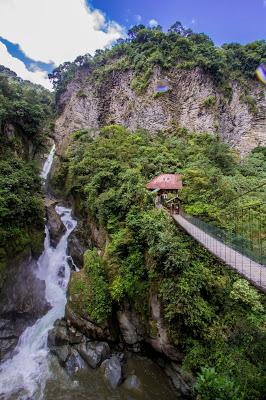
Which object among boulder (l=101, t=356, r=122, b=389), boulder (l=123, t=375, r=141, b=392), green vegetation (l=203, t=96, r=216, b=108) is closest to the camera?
boulder (l=123, t=375, r=141, b=392)

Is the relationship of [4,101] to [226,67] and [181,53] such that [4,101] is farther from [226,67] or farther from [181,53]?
[226,67]

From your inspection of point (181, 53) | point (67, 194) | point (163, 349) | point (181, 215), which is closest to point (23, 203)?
point (67, 194)

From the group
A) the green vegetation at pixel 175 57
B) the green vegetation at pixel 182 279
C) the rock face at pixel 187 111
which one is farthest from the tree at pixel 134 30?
the green vegetation at pixel 182 279

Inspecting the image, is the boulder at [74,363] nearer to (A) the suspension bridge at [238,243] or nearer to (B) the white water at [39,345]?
(B) the white water at [39,345]

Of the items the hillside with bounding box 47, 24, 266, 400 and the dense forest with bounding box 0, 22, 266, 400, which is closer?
the dense forest with bounding box 0, 22, 266, 400

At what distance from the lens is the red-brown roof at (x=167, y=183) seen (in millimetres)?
14193

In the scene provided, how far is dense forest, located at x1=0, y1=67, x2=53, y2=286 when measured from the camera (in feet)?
38.8

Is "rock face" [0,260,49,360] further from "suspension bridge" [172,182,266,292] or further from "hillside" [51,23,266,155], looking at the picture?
"hillside" [51,23,266,155]

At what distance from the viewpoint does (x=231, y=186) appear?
1445 cm

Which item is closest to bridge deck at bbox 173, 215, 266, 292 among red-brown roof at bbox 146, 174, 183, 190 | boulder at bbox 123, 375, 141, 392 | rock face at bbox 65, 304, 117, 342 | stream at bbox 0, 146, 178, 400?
red-brown roof at bbox 146, 174, 183, 190

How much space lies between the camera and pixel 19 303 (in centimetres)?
1128

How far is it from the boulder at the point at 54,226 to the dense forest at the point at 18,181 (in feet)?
3.81

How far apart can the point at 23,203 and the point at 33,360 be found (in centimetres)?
712

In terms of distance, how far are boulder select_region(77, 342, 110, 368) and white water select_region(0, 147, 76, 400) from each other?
1.39m
